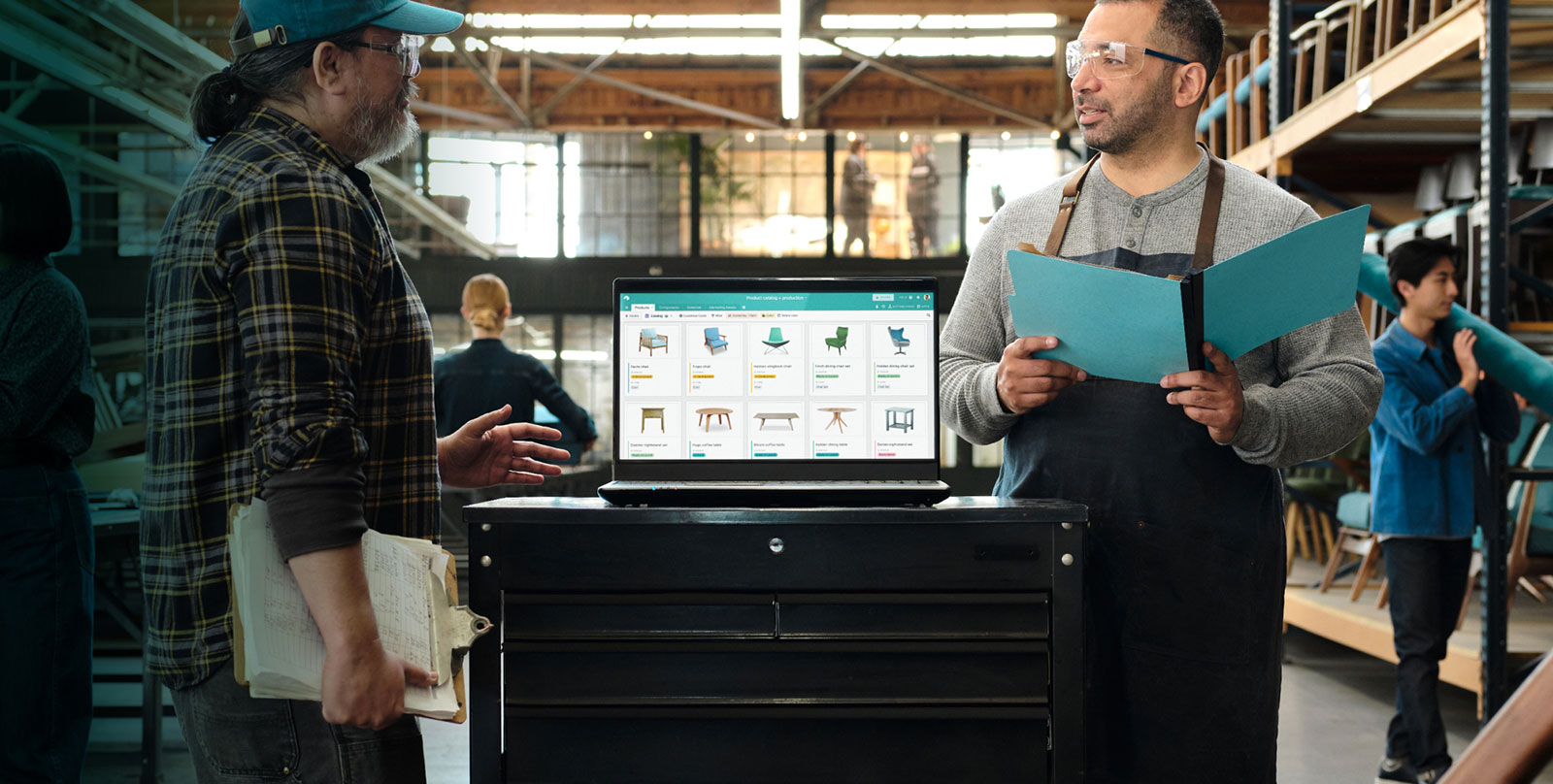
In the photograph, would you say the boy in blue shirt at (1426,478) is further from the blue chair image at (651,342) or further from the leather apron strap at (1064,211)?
the blue chair image at (651,342)

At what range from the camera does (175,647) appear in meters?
1.22

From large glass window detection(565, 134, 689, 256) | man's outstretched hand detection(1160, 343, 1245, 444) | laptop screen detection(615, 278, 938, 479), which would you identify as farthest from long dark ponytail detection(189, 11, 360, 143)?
large glass window detection(565, 134, 689, 256)

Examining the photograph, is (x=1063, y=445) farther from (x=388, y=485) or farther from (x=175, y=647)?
(x=175, y=647)

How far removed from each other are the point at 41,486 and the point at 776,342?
5.78 ft

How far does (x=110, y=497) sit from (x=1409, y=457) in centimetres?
437

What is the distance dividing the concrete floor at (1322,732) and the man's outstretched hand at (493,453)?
2204 mm

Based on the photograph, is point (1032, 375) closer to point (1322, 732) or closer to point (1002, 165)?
point (1322, 732)

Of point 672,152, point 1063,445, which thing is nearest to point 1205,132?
point 1063,445

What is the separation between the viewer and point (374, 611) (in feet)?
4.01

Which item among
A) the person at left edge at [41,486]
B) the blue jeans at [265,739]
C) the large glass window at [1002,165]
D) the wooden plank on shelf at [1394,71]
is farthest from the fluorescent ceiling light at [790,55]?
the large glass window at [1002,165]

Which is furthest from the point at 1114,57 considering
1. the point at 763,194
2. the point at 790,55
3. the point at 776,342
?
the point at 763,194

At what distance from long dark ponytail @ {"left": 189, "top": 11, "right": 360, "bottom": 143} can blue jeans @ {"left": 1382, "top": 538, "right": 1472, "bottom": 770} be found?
3.38m

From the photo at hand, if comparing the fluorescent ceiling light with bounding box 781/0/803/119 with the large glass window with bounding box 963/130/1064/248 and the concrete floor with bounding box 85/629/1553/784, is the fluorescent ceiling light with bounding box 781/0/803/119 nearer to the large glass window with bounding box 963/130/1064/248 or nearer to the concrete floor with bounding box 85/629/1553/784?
the concrete floor with bounding box 85/629/1553/784

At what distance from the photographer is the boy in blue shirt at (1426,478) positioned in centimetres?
335
